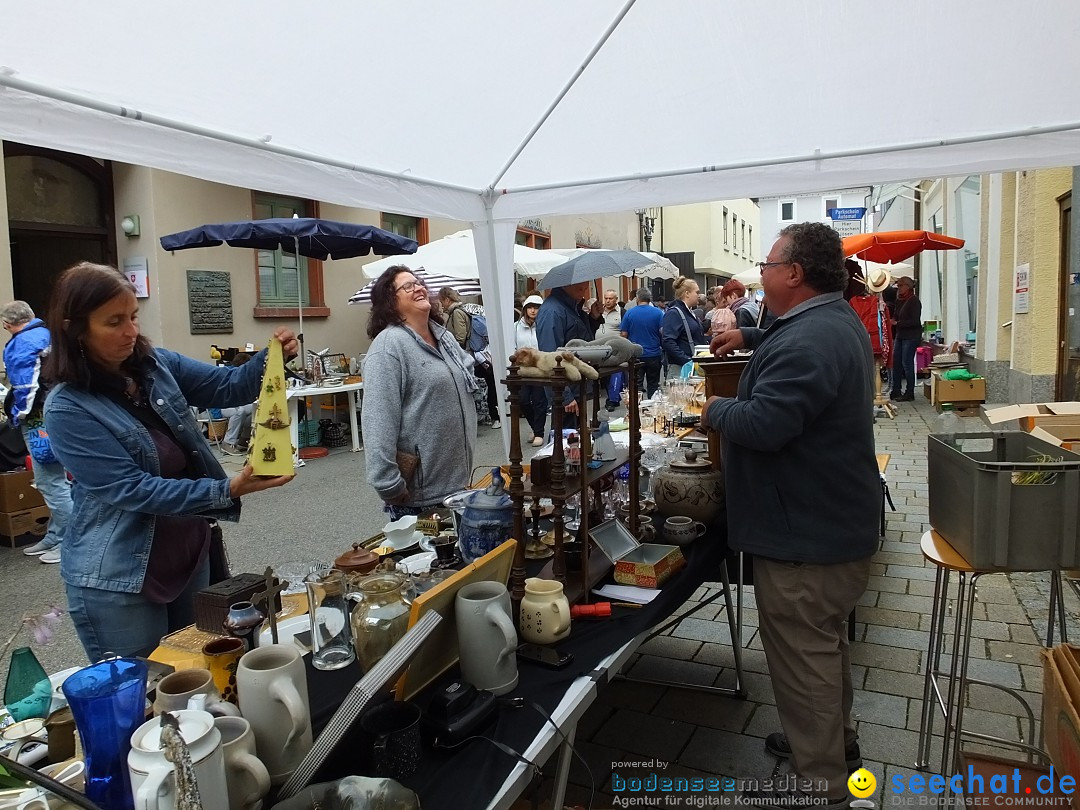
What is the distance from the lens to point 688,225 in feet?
101

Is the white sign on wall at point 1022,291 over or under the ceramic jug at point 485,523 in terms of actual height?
over

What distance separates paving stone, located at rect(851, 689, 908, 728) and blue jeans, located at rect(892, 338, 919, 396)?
9887 mm

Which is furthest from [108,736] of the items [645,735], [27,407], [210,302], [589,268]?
[210,302]

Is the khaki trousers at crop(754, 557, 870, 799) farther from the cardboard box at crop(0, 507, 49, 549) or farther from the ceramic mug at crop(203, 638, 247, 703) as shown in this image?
the cardboard box at crop(0, 507, 49, 549)

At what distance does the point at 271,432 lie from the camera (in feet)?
5.94

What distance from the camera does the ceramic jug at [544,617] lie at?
185 centimetres

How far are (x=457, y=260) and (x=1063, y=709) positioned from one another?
766 centimetres

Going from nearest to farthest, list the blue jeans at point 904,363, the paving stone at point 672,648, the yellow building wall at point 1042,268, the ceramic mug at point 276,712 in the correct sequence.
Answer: the ceramic mug at point 276,712 < the paving stone at point 672,648 < the yellow building wall at point 1042,268 < the blue jeans at point 904,363

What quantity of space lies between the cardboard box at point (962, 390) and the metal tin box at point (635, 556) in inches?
315

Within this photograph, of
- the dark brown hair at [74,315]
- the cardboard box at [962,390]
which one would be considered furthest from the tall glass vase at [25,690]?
the cardboard box at [962,390]

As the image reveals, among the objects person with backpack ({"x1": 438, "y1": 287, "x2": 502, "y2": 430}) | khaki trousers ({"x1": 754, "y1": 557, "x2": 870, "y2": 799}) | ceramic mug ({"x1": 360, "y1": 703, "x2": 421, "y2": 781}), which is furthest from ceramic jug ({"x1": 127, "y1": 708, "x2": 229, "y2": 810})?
person with backpack ({"x1": 438, "y1": 287, "x2": 502, "y2": 430})

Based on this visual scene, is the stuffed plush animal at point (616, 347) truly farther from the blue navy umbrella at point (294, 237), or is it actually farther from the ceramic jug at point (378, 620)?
the blue navy umbrella at point (294, 237)

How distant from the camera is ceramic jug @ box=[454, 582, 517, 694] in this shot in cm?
157

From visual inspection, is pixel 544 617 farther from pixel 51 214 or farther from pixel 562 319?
pixel 51 214
